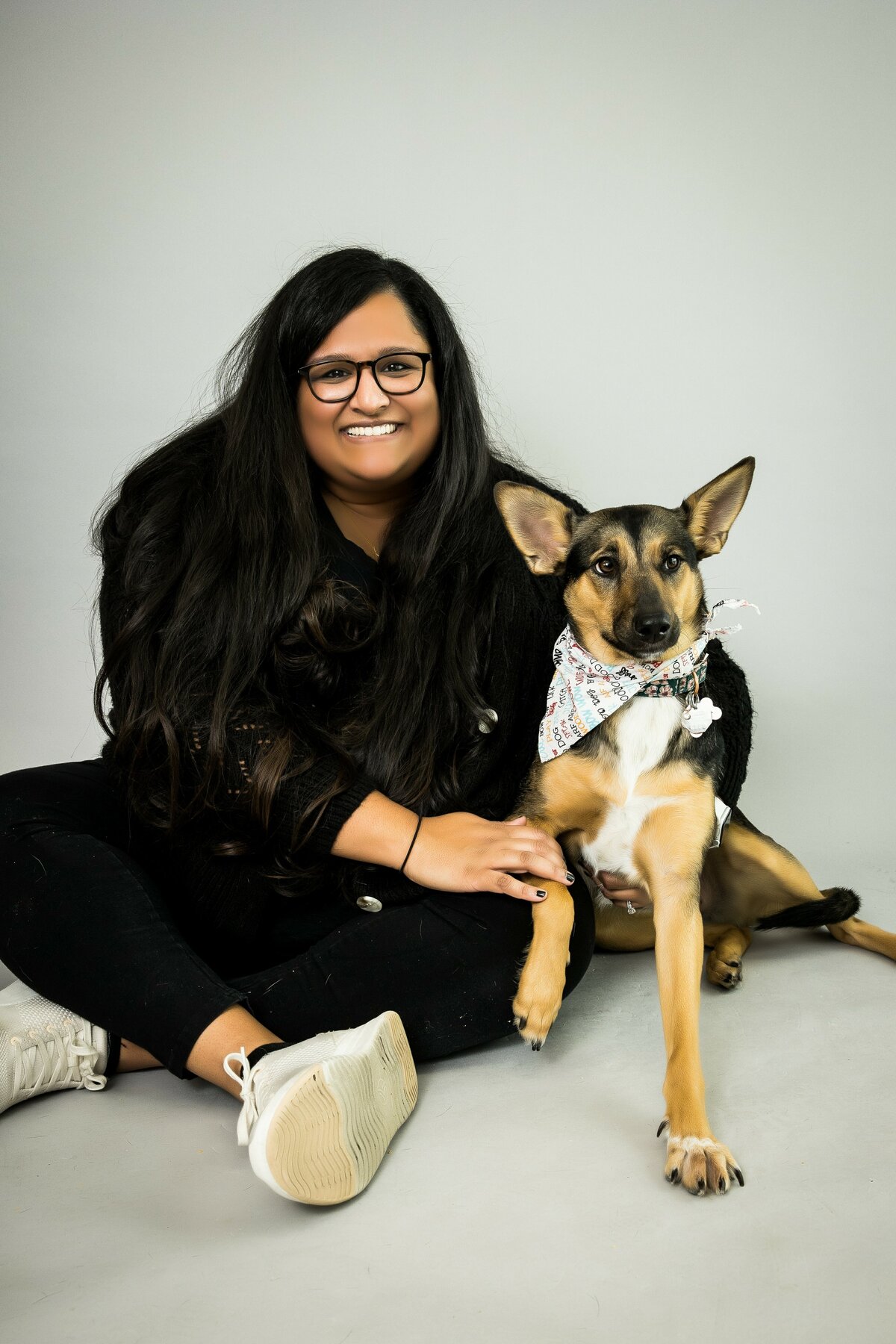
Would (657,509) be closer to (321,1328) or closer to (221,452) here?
(221,452)

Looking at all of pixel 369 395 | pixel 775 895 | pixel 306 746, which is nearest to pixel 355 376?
pixel 369 395

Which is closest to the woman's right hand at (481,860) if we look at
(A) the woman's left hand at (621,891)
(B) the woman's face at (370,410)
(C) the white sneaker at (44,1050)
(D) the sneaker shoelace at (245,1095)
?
→ (A) the woman's left hand at (621,891)

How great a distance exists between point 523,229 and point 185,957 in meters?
2.88

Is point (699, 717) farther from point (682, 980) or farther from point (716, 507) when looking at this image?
point (682, 980)

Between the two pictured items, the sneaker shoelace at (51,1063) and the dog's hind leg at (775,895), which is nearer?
the sneaker shoelace at (51,1063)

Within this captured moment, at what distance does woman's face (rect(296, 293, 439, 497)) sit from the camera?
2.67 metres

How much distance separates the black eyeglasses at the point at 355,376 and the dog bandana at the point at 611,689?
773mm

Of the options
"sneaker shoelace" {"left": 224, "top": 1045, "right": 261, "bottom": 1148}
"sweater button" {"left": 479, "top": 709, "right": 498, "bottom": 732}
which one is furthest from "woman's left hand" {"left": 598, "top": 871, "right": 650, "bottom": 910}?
"sneaker shoelace" {"left": 224, "top": 1045, "right": 261, "bottom": 1148}

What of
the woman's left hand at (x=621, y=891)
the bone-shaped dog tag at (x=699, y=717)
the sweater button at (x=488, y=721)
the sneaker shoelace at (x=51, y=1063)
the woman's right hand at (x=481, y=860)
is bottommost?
the sneaker shoelace at (x=51, y=1063)

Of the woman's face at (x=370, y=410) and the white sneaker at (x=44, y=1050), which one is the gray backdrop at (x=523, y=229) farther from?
the white sneaker at (x=44, y=1050)

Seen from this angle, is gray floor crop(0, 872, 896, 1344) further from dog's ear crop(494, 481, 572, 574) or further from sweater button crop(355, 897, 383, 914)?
dog's ear crop(494, 481, 572, 574)

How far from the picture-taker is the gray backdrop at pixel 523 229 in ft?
12.8

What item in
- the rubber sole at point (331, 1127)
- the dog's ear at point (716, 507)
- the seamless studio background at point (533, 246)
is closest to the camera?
the rubber sole at point (331, 1127)

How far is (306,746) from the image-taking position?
8.45ft
